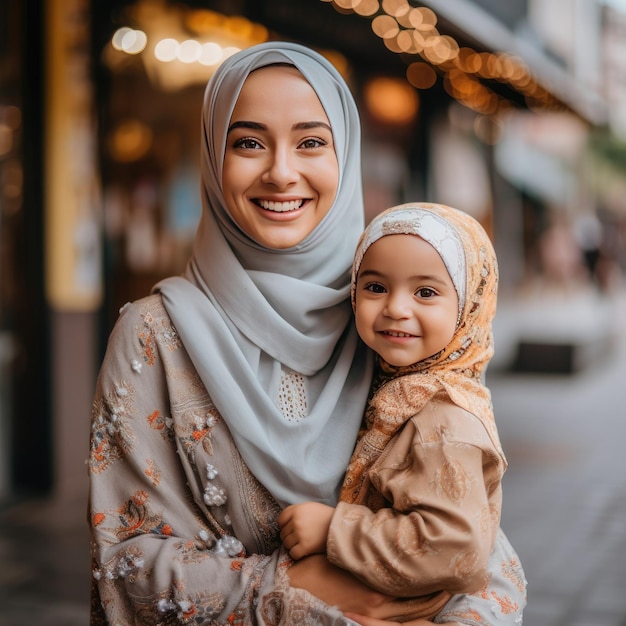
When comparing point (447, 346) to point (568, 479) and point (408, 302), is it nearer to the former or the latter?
point (408, 302)

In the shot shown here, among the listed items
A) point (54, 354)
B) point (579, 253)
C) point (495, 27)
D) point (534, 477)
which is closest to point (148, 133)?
point (54, 354)

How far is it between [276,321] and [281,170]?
30 cm

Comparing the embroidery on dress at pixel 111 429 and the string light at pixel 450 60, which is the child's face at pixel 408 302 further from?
the string light at pixel 450 60

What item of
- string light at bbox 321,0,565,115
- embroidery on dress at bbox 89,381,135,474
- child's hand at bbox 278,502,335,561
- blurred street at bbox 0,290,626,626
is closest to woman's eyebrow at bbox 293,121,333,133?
embroidery on dress at bbox 89,381,135,474

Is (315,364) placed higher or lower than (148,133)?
lower

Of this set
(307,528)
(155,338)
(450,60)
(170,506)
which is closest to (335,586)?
(307,528)

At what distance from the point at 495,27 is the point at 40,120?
3339 millimetres

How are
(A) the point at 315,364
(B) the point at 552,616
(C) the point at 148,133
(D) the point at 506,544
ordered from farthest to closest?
(C) the point at 148,133 < (B) the point at 552,616 < (D) the point at 506,544 < (A) the point at 315,364

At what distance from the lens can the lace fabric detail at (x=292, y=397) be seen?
1809mm

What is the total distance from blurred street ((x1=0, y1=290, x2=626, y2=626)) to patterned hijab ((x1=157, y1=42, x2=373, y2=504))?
110 inches

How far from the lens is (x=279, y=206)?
179 centimetres

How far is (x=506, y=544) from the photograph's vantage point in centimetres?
195

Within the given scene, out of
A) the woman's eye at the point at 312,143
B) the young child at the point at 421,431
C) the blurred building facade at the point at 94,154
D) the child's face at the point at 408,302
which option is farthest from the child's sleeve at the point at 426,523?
the blurred building facade at the point at 94,154

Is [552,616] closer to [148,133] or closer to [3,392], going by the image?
[3,392]
